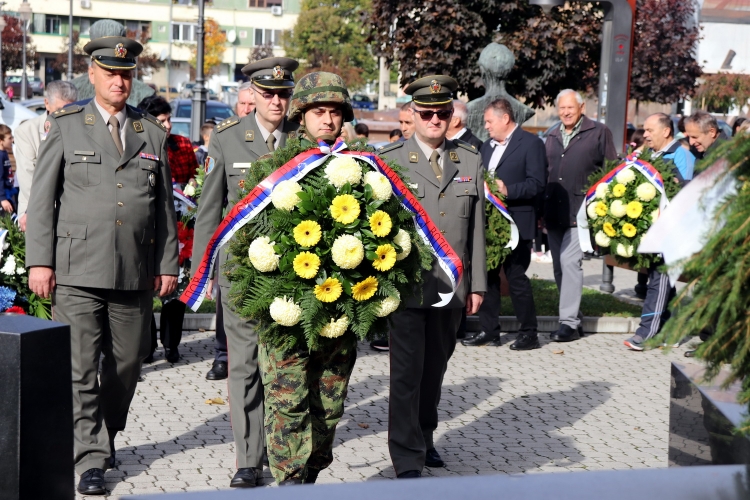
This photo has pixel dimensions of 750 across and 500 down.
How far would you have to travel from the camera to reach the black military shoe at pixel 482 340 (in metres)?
10.0

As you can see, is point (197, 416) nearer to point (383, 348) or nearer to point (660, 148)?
point (383, 348)

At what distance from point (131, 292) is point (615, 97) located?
8070 millimetres

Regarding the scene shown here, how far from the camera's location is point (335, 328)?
4.62 m

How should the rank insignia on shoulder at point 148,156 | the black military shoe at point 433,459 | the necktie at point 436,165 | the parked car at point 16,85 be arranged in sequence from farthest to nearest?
the parked car at point 16,85 < the black military shoe at point 433,459 < the necktie at point 436,165 < the rank insignia on shoulder at point 148,156

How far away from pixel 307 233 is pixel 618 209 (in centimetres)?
568

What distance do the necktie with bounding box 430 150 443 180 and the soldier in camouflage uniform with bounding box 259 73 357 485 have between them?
3.15ft

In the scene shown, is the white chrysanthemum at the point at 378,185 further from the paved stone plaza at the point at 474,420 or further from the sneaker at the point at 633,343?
the sneaker at the point at 633,343

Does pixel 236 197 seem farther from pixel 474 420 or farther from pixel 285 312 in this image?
pixel 474 420

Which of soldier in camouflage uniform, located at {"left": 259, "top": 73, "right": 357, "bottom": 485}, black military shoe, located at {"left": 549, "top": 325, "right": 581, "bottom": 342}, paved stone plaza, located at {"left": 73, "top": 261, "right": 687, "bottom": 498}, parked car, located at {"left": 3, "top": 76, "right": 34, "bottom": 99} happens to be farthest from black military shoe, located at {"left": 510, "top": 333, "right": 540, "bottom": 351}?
parked car, located at {"left": 3, "top": 76, "right": 34, "bottom": 99}

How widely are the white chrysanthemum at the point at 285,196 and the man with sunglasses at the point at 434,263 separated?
1362 mm

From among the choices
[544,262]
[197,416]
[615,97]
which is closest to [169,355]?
[197,416]

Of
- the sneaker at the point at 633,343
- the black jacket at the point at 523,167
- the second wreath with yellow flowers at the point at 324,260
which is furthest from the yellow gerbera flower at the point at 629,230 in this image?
the second wreath with yellow flowers at the point at 324,260

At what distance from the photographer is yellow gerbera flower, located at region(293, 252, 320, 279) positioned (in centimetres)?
452

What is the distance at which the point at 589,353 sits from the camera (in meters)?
9.80
